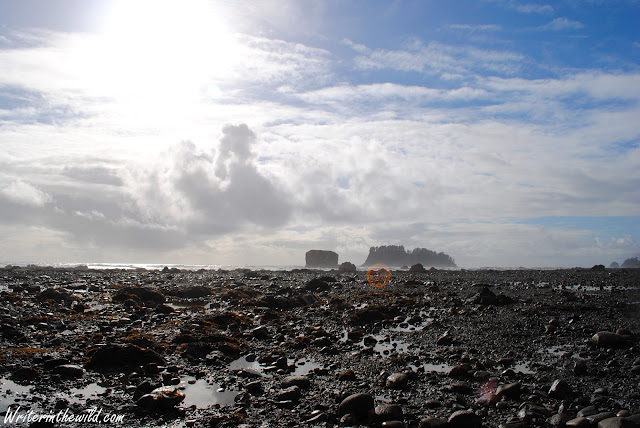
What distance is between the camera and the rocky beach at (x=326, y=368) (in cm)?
920

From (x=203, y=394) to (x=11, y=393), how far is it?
15.5ft

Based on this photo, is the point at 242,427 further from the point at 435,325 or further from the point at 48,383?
the point at 435,325

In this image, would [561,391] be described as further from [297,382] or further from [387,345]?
[387,345]

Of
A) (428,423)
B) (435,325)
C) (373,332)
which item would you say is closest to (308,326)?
(373,332)

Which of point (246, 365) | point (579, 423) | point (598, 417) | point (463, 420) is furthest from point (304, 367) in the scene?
point (598, 417)

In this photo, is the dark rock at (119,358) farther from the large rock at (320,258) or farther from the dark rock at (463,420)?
the large rock at (320,258)

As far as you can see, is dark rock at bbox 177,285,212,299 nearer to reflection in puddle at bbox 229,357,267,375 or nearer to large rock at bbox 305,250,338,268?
reflection in puddle at bbox 229,357,267,375

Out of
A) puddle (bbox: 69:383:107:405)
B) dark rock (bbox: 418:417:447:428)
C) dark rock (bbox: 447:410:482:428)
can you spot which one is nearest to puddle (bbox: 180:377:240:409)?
puddle (bbox: 69:383:107:405)

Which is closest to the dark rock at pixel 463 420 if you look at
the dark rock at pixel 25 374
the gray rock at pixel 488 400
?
the gray rock at pixel 488 400

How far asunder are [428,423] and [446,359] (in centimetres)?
552

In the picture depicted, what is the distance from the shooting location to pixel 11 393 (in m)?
10.2

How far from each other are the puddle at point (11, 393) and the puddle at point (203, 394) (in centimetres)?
378

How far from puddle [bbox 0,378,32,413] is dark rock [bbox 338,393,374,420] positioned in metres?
7.70

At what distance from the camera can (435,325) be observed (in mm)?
19172
